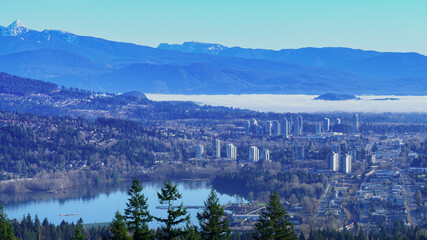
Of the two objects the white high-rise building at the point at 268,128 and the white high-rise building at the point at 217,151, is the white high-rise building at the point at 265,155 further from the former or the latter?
the white high-rise building at the point at 268,128

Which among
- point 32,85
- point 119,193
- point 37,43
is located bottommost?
point 119,193

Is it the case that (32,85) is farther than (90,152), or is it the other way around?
(32,85)

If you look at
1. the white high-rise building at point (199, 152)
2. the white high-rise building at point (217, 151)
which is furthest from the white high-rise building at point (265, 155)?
the white high-rise building at point (199, 152)

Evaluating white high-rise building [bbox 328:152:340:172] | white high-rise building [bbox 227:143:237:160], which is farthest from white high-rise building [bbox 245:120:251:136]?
white high-rise building [bbox 328:152:340:172]

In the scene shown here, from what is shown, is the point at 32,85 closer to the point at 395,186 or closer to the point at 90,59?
the point at 395,186

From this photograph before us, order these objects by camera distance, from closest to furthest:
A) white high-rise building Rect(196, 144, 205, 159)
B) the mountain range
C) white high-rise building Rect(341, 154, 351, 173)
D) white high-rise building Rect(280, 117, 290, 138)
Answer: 1. white high-rise building Rect(341, 154, 351, 173)
2. white high-rise building Rect(196, 144, 205, 159)
3. white high-rise building Rect(280, 117, 290, 138)
4. the mountain range

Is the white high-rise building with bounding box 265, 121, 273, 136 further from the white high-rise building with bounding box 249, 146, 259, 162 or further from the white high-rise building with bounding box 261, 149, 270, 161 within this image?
the white high-rise building with bounding box 261, 149, 270, 161

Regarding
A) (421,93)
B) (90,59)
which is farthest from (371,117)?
(90,59)
